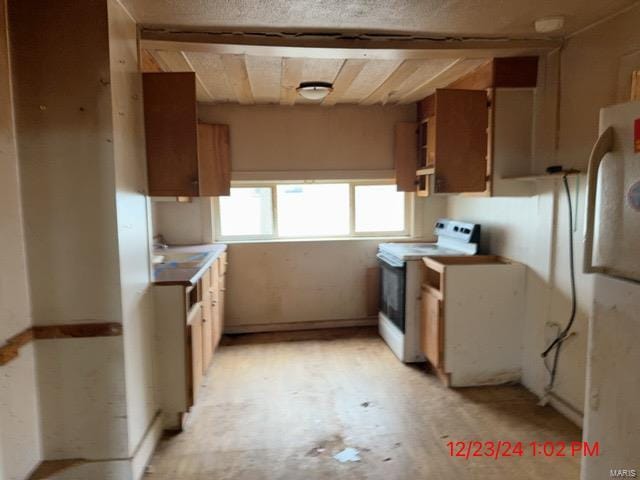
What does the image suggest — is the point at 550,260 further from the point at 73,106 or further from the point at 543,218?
the point at 73,106

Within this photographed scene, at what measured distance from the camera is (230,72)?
2904 mm

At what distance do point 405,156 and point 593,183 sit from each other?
273 centimetres

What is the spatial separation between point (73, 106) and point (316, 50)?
4.17 ft

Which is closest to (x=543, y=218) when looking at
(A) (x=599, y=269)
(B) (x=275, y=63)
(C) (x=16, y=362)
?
(A) (x=599, y=269)

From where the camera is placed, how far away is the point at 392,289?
3.59 meters

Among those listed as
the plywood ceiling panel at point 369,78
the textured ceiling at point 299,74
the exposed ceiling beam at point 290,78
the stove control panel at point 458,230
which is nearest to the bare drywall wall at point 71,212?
the textured ceiling at point 299,74

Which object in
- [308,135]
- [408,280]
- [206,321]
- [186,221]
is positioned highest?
[308,135]

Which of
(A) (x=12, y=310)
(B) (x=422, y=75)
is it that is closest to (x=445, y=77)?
(B) (x=422, y=75)

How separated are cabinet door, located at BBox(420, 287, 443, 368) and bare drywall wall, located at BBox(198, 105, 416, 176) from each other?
1.57 metres

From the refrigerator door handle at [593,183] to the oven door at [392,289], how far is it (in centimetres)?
191

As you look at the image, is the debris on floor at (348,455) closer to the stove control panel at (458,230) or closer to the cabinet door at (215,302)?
the cabinet door at (215,302)

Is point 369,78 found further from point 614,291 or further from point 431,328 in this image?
point 614,291

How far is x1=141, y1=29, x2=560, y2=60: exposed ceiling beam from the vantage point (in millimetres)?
2268

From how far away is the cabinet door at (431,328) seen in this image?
2.91m
